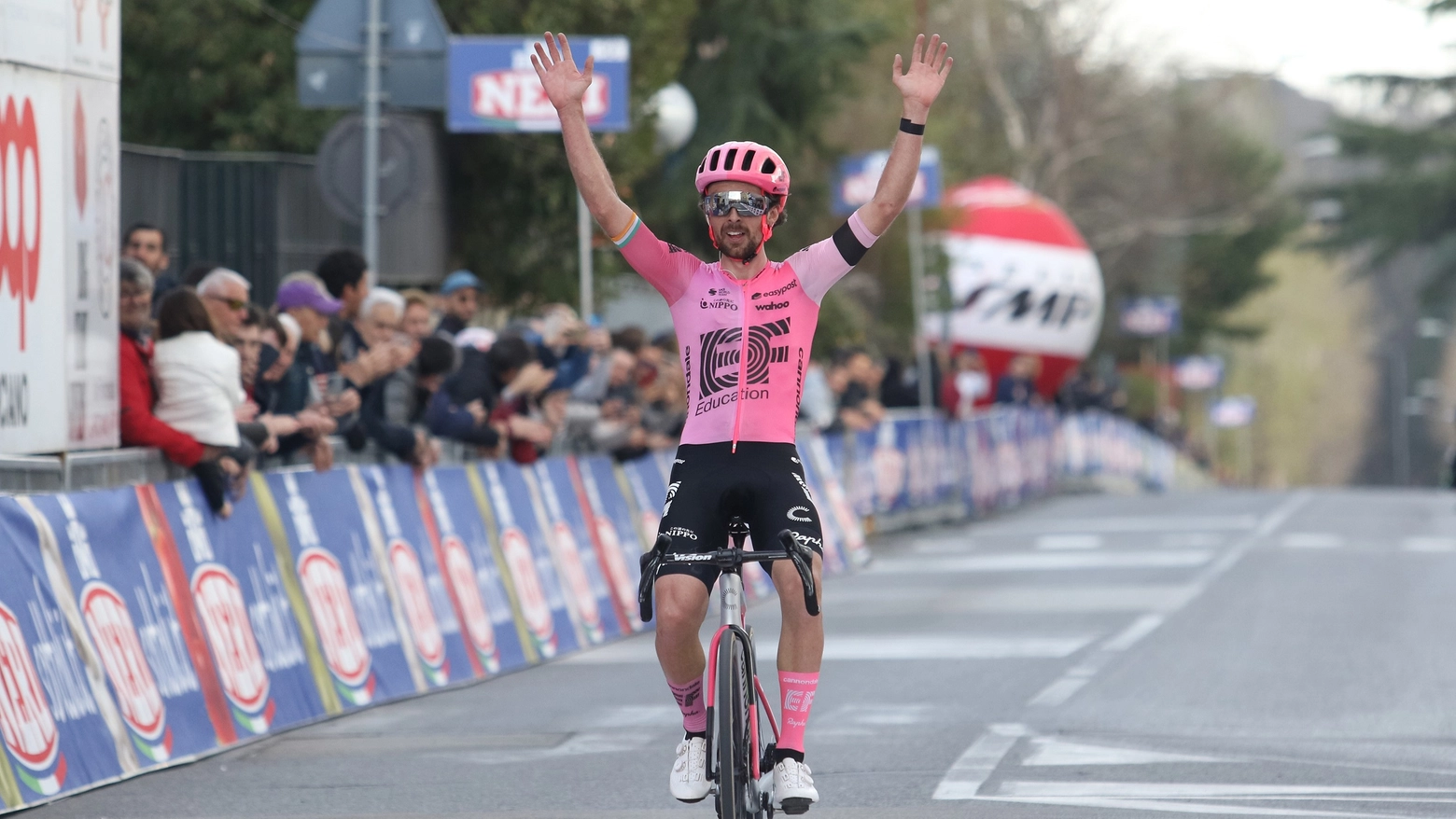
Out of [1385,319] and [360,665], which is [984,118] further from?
[1385,319]

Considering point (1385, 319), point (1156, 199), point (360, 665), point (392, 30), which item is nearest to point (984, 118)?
point (1156, 199)

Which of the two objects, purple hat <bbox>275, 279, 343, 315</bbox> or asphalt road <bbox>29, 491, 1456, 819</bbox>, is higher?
purple hat <bbox>275, 279, 343, 315</bbox>

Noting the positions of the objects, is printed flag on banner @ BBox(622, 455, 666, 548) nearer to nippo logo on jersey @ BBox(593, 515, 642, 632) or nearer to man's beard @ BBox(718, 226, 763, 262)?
nippo logo on jersey @ BBox(593, 515, 642, 632)

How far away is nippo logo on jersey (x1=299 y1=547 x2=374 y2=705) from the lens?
1111 centimetres

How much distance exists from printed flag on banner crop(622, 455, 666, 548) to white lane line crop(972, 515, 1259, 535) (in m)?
10.2

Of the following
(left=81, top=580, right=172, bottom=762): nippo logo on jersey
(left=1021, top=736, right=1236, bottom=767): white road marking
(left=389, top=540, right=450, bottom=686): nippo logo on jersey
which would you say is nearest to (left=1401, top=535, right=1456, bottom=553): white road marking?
(left=389, top=540, right=450, bottom=686): nippo logo on jersey

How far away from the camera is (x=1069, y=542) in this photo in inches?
981

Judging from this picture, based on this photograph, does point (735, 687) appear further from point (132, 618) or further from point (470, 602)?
point (470, 602)

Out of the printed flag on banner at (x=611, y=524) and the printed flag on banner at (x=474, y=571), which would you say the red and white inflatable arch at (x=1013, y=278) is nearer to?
the printed flag on banner at (x=611, y=524)

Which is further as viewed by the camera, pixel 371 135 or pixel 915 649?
pixel 371 135

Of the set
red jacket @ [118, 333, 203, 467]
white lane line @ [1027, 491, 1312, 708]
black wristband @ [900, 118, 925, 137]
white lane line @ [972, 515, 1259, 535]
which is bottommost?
white lane line @ [1027, 491, 1312, 708]

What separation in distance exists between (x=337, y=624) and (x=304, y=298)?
1.94 meters

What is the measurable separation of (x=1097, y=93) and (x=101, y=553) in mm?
50557

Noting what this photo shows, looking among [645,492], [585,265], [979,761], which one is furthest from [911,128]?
[585,265]
